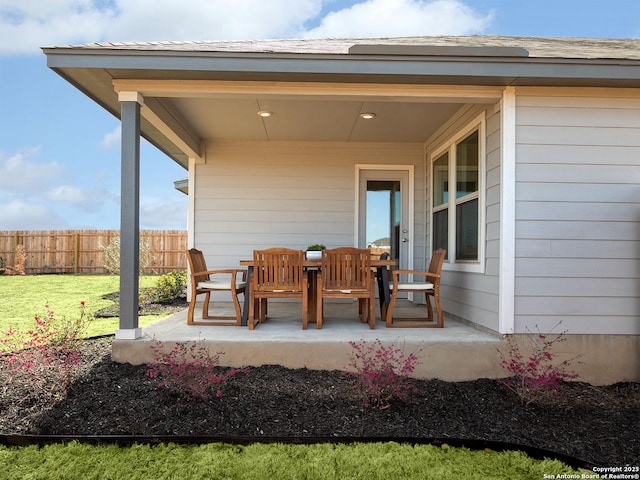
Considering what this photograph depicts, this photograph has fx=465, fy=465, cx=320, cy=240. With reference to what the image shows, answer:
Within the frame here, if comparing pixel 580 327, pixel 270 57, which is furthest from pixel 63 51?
pixel 580 327

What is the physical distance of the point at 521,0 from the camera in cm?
837

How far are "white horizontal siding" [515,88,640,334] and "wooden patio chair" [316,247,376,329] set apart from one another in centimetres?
137

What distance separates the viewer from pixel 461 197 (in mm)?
5270

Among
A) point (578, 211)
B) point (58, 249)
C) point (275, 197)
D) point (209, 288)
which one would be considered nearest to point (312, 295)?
point (209, 288)

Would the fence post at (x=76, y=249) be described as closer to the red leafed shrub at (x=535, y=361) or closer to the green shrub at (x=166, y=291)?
the green shrub at (x=166, y=291)

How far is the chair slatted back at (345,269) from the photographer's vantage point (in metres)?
4.63

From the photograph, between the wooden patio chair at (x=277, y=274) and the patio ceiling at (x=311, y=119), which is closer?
the wooden patio chair at (x=277, y=274)

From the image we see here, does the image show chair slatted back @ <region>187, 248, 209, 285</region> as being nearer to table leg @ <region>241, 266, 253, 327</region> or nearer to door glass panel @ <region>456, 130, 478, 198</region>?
table leg @ <region>241, 266, 253, 327</region>

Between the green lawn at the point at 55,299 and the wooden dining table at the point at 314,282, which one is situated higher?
the wooden dining table at the point at 314,282

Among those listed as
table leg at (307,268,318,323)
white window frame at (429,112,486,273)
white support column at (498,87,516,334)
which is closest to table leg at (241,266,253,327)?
table leg at (307,268,318,323)

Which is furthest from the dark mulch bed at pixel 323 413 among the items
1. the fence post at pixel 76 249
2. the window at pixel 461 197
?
the fence post at pixel 76 249

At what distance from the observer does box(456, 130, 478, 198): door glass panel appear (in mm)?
4914

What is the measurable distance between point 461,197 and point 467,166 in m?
0.36

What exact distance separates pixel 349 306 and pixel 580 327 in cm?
324
